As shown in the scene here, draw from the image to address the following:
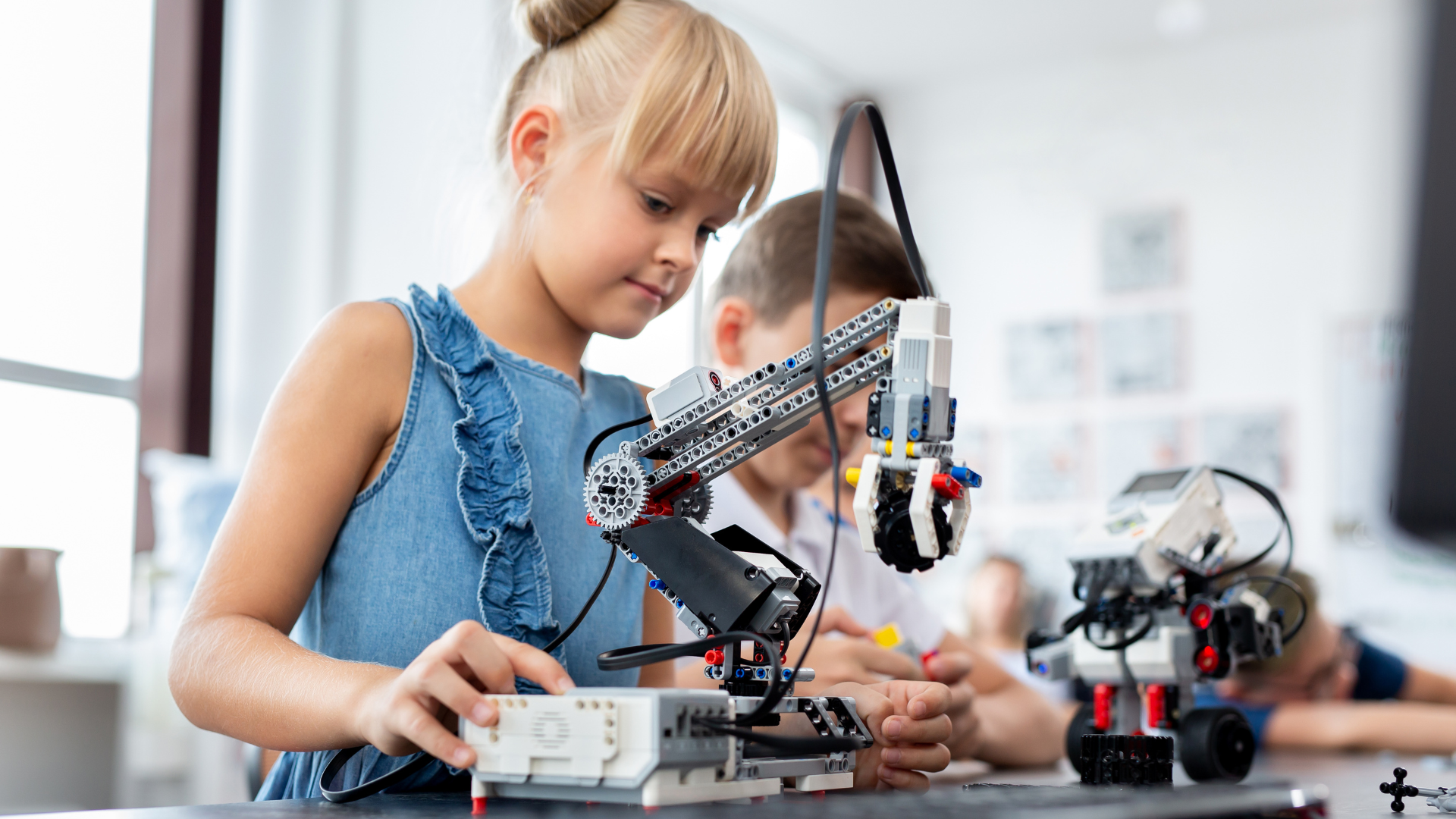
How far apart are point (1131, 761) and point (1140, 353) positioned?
3296 mm

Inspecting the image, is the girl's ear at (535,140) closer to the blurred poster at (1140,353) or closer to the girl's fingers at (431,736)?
the girl's fingers at (431,736)

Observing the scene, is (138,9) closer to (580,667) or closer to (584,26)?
(584,26)

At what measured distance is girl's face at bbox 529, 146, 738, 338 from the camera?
90 cm

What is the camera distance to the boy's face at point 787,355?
4.32 feet

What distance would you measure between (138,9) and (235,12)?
0.20m

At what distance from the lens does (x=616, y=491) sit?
2.48ft

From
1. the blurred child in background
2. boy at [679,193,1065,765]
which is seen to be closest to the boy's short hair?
boy at [679,193,1065,765]

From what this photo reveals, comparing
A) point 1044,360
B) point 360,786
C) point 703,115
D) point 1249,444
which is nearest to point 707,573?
point 360,786

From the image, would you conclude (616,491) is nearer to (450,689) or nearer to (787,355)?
(450,689)

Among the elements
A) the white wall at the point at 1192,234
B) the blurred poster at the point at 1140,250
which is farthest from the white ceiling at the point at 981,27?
the blurred poster at the point at 1140,250

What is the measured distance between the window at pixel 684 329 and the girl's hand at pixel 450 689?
5.76 ft

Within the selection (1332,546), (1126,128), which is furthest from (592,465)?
(1126,128)

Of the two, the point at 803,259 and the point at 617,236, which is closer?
the point at 617,236

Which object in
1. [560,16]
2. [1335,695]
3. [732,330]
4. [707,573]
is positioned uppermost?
[560,16]
